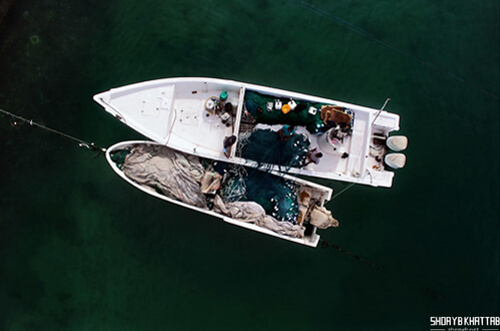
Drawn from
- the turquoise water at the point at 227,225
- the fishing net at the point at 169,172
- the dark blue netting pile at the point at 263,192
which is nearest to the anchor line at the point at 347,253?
the turquoise water at the point at 227,225

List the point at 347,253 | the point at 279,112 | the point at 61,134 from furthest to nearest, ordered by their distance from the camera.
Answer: the point at 347,253
the point at 61,134
the point at 279,112

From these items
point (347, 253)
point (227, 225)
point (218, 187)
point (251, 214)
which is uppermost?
point (218, 187)

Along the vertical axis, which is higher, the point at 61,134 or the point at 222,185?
the point at 61,134

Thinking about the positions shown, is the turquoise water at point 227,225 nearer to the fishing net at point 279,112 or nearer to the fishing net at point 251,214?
the fishing net at point 251,214

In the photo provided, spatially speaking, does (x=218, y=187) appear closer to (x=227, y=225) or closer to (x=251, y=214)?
(x=251, y=214)

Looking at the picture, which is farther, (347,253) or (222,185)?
(347,253)

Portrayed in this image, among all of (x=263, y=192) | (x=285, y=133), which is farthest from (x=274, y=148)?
(x=263, y=192)

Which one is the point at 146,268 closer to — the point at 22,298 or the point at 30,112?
the point at 22,298
